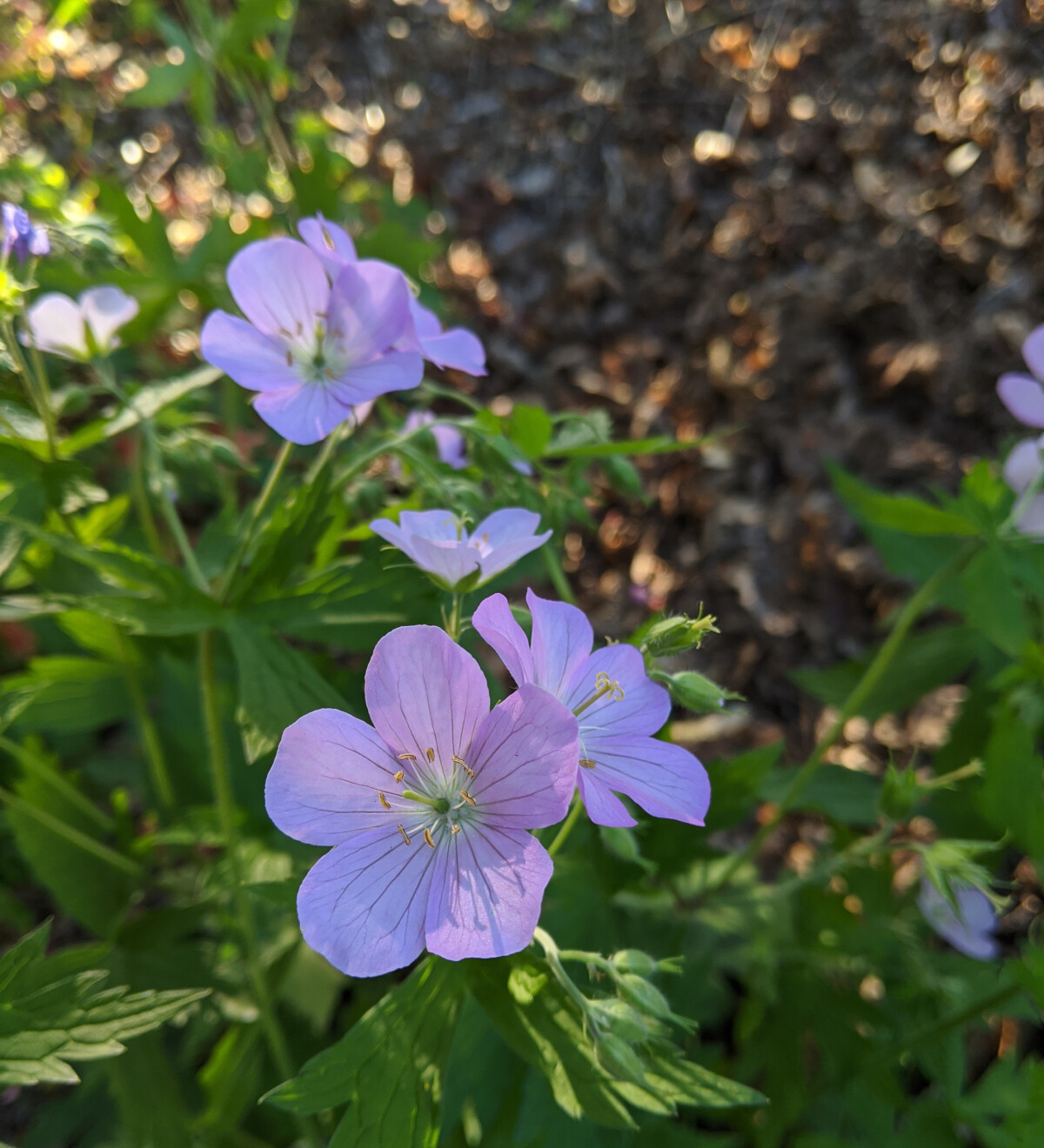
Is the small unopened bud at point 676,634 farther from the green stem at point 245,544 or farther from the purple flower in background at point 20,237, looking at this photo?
the purple flower in background at point 20,237

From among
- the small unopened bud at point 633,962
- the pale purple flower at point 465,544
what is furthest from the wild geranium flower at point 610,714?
the small unopened bud at point 633,962

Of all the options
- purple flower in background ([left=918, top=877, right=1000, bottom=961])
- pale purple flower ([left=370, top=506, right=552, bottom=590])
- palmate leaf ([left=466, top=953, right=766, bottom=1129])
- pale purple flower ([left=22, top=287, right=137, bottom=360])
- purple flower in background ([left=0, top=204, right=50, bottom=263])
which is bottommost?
purple flower in background ([left=918, top=877, right=1000, bottom=961])

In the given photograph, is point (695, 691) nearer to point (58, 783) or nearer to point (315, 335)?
point (315, 335)

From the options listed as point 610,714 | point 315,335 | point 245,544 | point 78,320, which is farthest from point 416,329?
point 78,320

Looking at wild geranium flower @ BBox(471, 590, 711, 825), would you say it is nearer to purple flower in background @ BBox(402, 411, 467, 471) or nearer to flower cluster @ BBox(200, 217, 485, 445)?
flower cluster @ BBox(200, 217, 485, 445)

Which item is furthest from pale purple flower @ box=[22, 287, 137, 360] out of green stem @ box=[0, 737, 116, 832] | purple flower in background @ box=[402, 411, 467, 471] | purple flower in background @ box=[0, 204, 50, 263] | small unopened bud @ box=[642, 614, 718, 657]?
small unopened bud @ box=[642, 614, 718, 657]
